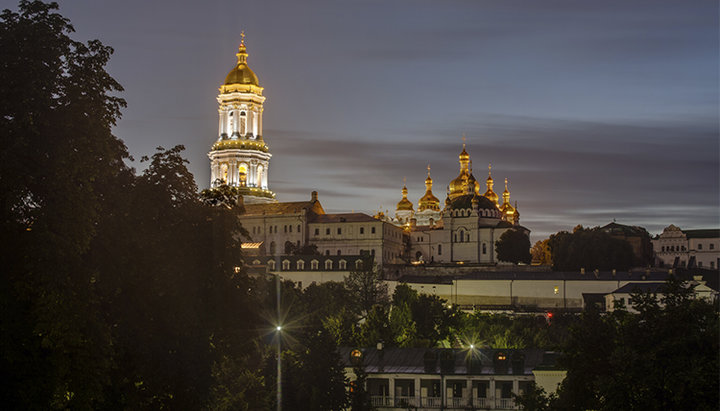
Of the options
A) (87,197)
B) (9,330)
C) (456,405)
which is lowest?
(456,405)

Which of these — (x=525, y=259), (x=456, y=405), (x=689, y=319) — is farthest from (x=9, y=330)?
(x=525, y=259)

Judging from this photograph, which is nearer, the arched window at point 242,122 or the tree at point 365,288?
the tree at point 365,288

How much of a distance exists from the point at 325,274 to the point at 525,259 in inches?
1140

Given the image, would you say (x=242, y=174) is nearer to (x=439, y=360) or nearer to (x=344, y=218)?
(x=344, y=218)

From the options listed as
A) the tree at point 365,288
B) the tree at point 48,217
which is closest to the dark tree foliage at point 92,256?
the tree at point 48,217

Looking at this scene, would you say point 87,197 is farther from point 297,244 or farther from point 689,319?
point 297,244

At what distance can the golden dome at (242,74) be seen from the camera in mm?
163750

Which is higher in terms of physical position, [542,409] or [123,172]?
[123,172]

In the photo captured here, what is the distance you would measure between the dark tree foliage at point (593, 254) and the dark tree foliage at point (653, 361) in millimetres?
77099

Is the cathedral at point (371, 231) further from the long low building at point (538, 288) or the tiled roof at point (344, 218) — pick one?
the long low building at point (538, 288)

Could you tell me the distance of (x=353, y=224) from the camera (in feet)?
445

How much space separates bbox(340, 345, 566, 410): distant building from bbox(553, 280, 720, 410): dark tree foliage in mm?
12609

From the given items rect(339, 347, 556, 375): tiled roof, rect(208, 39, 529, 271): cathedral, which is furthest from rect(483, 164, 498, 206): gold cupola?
rect(339, 347, 556, 375): tiled roof

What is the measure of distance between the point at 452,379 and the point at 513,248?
79.7 metres
